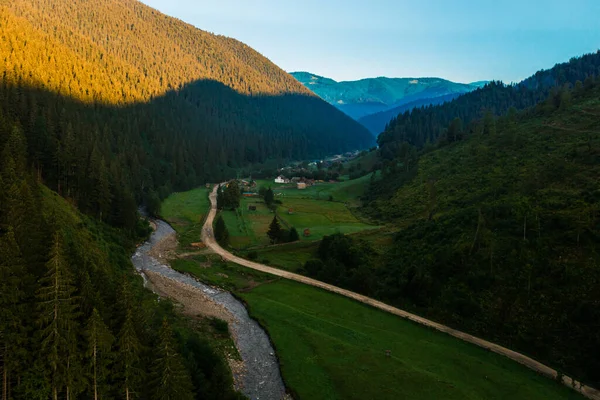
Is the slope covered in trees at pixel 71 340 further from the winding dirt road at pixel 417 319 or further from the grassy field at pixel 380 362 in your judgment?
the winding dirt road at pixel 417 319

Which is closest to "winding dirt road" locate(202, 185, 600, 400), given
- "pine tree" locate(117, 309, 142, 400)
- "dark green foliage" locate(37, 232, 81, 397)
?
"pine tree" locate(117, 309, 142, 400)

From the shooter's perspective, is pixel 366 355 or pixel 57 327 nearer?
pixel 57 327

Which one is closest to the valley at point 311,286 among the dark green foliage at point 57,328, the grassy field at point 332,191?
the dark green foliage at point 57,328

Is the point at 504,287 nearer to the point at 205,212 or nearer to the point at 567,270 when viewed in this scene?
the point at 567,270

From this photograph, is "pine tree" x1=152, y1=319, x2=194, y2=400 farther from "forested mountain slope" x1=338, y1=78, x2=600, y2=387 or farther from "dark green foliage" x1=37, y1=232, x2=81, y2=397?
"forested mountain slope" x1=338, y1=78, x2=600, y2=387

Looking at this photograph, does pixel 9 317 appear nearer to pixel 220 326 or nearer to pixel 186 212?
pixel 220 326

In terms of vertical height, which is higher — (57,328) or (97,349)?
(57,328)

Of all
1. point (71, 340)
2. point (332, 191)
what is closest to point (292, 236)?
point (71, 340)
